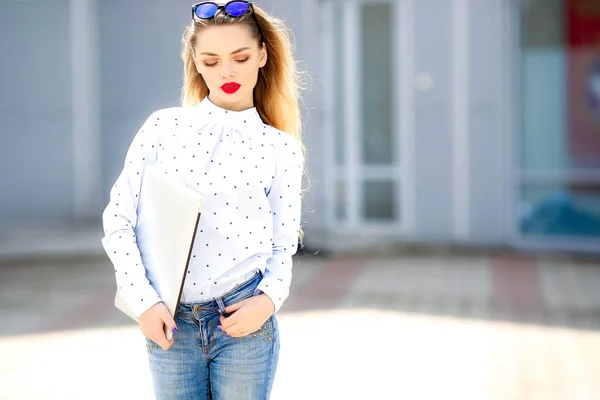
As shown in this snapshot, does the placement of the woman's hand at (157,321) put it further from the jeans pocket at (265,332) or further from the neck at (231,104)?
the neck at (231,104)

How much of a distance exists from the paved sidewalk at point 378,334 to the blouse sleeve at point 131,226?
2.64 meters

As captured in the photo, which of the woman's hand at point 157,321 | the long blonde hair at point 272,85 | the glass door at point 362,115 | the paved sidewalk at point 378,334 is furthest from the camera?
the glass door at point 362,115

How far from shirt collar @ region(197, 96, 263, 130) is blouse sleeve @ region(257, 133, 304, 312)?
0.10 metres

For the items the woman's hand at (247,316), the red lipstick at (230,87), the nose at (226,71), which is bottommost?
the woman's hand at (247,316)

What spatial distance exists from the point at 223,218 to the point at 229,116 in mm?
277

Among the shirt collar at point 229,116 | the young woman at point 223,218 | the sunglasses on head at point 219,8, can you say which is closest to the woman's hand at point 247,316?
the young woman at point 223,218

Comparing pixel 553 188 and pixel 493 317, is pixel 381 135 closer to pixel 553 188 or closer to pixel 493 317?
pixel 553 188

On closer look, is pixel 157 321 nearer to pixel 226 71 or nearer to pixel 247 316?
→ pixel 247 316

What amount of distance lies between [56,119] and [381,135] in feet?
15.2

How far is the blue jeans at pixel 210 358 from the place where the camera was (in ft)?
7.10

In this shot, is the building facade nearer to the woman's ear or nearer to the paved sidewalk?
the paved sidewalk

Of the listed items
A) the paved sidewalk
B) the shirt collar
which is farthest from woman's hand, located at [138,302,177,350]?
the paved sidewalk

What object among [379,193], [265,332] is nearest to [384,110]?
[379,193]

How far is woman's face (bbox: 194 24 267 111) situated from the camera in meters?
2.22
